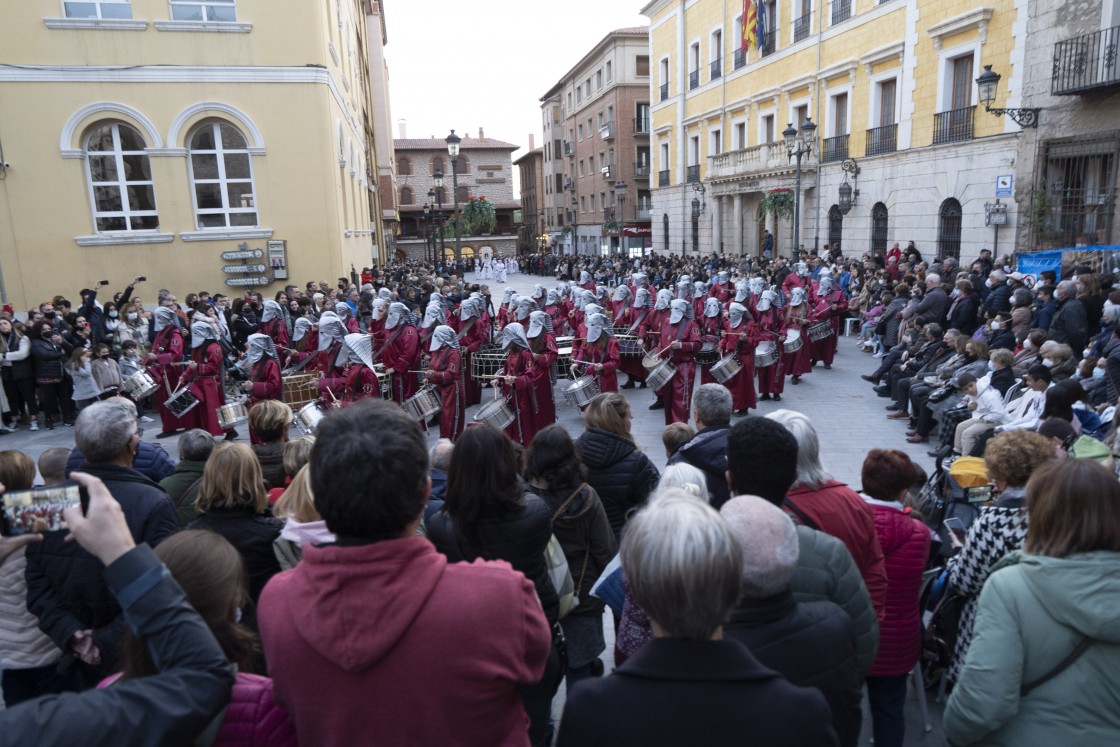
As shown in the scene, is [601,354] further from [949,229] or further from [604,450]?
[949,229]

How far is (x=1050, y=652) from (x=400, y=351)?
8.80m

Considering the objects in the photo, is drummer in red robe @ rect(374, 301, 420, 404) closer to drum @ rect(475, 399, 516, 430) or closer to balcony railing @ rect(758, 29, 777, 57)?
drum @ rect(475, 399, 516, 430)

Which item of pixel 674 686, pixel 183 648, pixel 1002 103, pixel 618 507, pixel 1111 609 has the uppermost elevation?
pixel 1002 103

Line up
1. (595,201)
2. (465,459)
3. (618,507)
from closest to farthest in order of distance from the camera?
1. (465,459)
2. (618,507)
3. (595,201)

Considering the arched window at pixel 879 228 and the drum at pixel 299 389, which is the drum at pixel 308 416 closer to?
the drum at pixel 299 389

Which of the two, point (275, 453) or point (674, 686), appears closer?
point (674, 686)

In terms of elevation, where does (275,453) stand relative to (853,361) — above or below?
above

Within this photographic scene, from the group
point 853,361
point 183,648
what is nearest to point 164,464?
point 183,648

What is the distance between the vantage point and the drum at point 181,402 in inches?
365

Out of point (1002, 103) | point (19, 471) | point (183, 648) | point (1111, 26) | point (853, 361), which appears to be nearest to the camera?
point (183, 648)

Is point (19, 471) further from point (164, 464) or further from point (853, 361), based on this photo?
point (853, 361)

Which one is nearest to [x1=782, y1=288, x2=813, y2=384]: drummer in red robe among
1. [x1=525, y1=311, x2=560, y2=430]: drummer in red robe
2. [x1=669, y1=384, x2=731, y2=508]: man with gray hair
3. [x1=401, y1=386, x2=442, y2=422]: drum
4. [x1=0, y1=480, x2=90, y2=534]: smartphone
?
[x1=525, y1=311, x2=560, y2=430]: drummer in red robe

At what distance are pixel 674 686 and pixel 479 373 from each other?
34.4 feet

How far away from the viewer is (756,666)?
1.70 metres
